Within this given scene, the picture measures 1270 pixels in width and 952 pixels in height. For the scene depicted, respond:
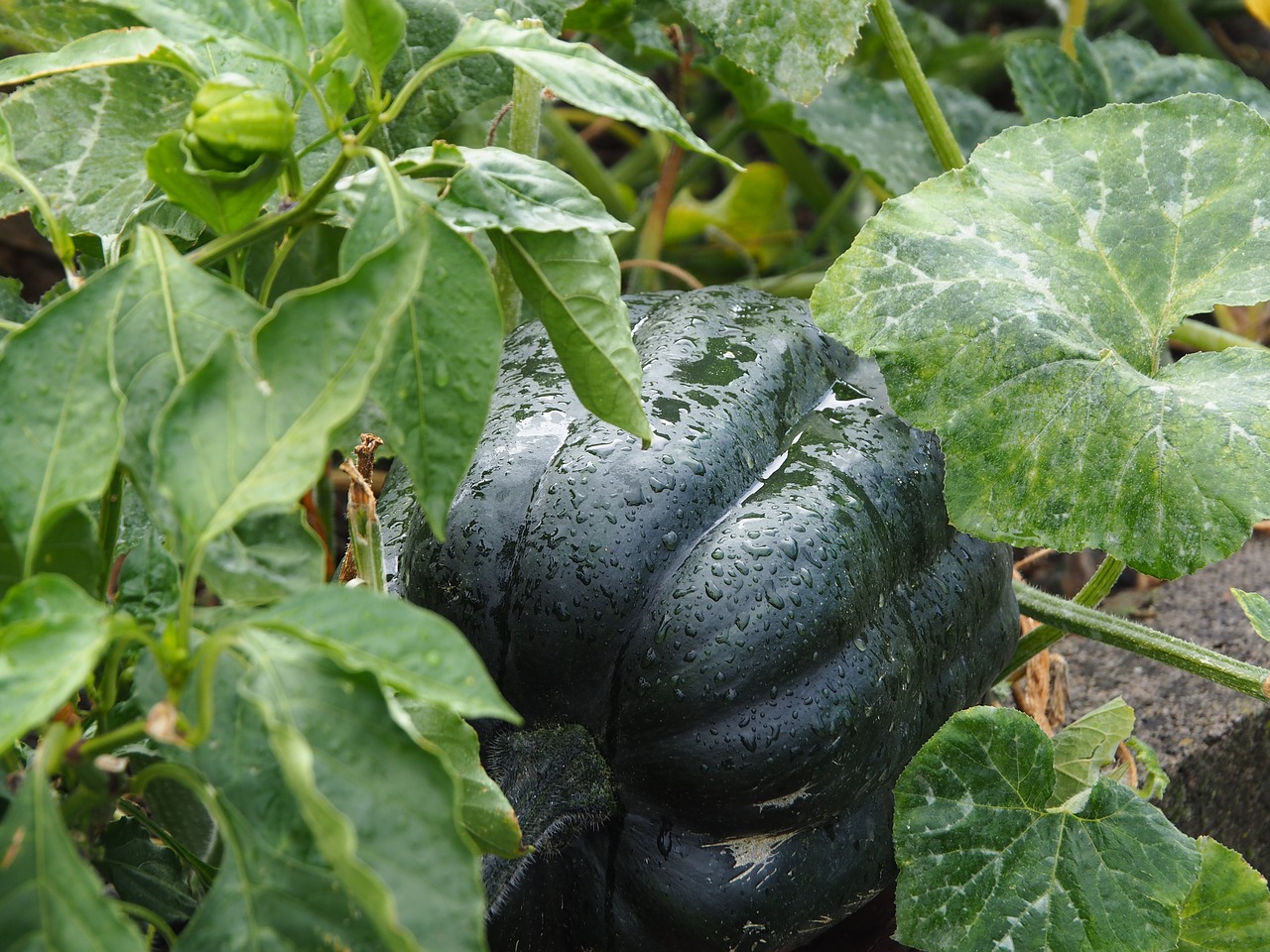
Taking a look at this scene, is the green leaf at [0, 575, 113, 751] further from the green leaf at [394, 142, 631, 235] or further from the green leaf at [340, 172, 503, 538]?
the green leaf at [394, 142, 631, 235]

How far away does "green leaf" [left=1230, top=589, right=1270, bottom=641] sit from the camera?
0.91 meters

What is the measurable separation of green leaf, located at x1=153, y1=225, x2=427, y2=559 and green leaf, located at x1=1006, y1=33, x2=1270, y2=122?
4.16ft

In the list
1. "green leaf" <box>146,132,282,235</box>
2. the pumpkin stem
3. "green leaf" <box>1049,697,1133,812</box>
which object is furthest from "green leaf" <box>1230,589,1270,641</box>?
"green leaf" <box>146,132,282,235</box>

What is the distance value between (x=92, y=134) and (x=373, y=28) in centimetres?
39

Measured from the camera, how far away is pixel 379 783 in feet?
1.61

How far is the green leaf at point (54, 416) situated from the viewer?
1.78 feet

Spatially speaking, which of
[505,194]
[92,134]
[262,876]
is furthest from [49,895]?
[92,134]

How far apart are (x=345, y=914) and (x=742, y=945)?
49 cm

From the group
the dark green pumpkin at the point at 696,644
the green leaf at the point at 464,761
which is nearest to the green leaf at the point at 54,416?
the green leaf at the point at 464,761

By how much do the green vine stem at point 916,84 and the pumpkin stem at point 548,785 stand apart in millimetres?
689

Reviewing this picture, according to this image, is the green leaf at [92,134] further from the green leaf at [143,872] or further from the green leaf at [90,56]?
the green leaf at [143,872]

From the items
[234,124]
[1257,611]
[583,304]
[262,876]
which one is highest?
[234,124]

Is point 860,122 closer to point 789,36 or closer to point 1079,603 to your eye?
point 789,36

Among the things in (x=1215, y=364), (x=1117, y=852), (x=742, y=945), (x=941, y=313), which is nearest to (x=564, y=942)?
(x=742, y=945)
